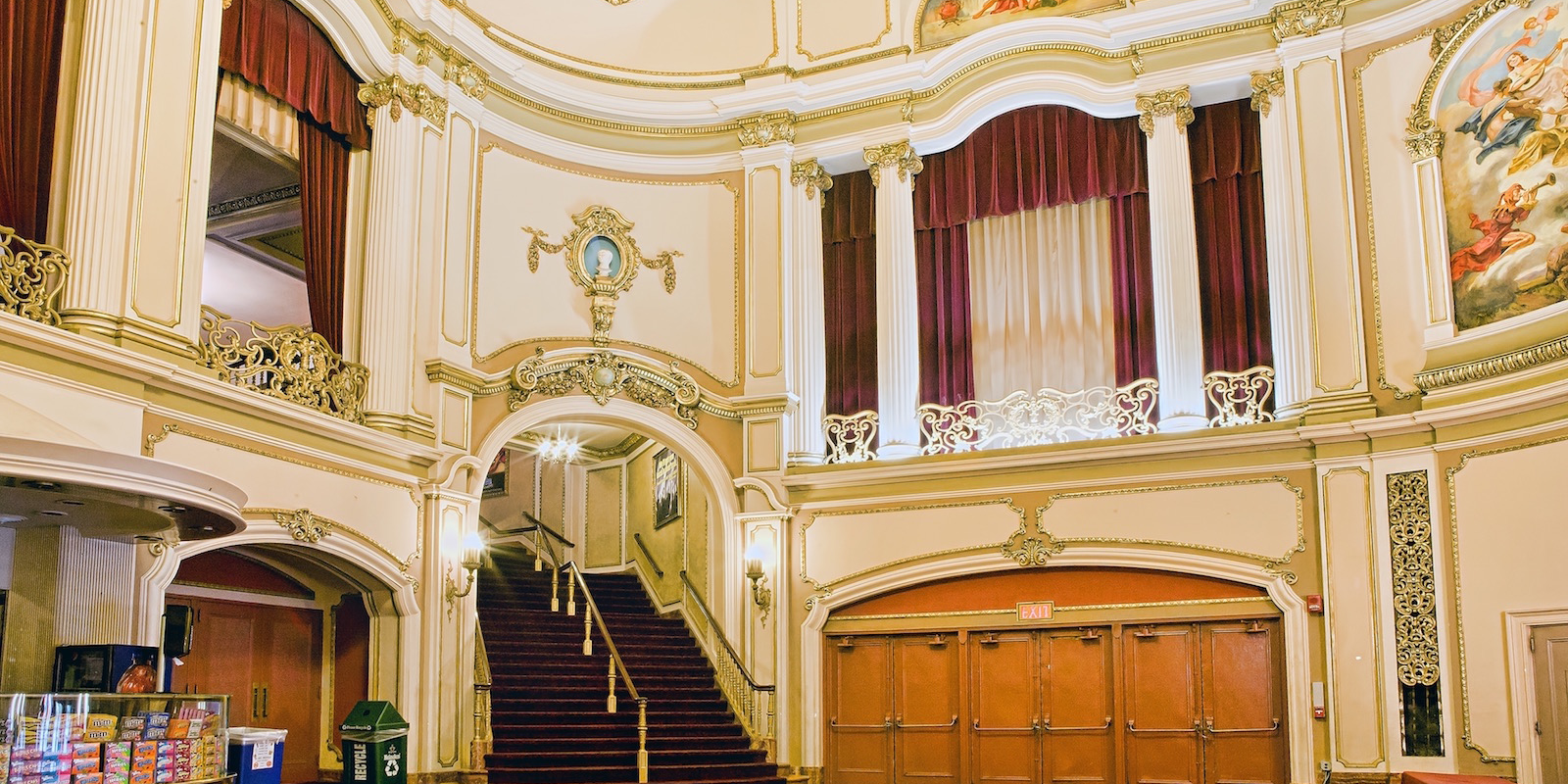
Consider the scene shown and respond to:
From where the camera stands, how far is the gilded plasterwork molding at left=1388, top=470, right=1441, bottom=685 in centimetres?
1224

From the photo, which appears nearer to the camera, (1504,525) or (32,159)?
(32,159)

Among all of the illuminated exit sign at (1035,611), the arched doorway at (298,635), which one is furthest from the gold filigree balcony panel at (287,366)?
the illuminated exit sign at (1035,611)

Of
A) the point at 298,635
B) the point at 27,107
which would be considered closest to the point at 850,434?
the point at 298,635

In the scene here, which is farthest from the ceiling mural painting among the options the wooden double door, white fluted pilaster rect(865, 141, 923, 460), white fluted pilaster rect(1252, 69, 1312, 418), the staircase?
the staircase

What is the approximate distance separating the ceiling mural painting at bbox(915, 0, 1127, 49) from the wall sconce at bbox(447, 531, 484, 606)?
24.1 ft

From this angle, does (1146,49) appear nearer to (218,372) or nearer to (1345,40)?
(1345,40)

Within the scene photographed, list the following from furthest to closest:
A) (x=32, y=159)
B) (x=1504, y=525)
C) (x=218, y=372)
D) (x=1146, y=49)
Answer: (x=1146, y=49) < (x=1504, y=525) < (x=218, y=372) < (x=32, y=159)

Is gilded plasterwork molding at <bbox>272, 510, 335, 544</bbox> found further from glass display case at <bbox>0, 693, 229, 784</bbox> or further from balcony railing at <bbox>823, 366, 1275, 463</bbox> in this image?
balcony railing at <bbox>823, 366, 1275, 463</bbox>

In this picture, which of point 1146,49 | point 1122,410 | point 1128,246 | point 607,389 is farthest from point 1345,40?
point 607,389

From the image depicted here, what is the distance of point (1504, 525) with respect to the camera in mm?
11789

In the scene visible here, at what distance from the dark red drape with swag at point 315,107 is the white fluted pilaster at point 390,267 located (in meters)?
0.24

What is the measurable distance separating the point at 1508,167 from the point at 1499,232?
0.59 metres

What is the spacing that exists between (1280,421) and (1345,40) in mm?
3801

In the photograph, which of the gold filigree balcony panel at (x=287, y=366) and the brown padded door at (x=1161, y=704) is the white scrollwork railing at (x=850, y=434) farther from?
the gold filigree balcony panel at (x=287, y=366)
